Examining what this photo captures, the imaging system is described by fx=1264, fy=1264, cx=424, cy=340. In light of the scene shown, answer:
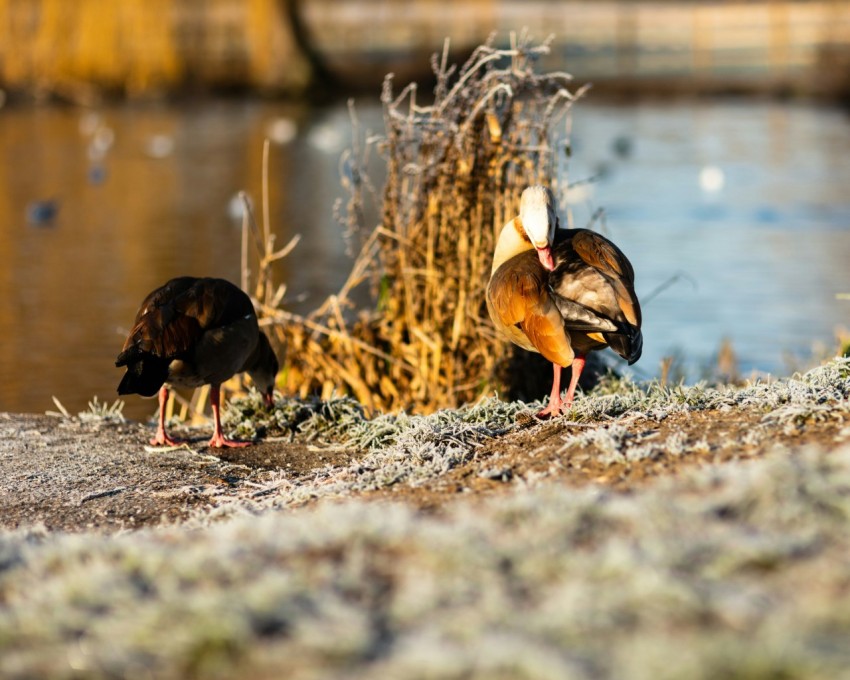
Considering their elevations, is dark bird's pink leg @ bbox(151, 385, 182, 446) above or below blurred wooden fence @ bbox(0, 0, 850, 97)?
below

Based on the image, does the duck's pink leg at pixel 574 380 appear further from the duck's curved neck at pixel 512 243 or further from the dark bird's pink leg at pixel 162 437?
the dark bird's pink leg at pixel 162 437

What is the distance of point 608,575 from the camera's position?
10.1 feet

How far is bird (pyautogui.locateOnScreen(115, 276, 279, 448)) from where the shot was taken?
19.6 ft

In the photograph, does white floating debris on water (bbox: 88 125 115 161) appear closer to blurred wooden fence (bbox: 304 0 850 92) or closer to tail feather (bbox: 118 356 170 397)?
blurred wooden fence (bbox: 304 0 850 92)

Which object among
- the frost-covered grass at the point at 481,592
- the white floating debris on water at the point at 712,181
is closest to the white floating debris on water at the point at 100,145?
the white floating debris on water at the point at 712,181

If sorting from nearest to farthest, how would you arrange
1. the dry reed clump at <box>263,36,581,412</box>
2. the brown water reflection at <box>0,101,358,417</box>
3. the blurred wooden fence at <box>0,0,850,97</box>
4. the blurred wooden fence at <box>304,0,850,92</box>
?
the dry reed clump at <box>263,36,581,412</box>
the brown water reflection at <box>0,101,358,417</box>
the blurred wooden fence at <box>0,0,850,97</box>
the blurred wooden fence at <box>304,0,850,92</box>

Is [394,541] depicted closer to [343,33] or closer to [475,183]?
[475,183]

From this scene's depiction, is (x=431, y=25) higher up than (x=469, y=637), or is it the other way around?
(x=431, y=25)

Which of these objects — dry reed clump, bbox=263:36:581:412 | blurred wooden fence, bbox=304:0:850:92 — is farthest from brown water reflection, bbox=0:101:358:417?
blurred wooden fence, bbox=304:0:850:92

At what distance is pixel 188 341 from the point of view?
6.13 metres

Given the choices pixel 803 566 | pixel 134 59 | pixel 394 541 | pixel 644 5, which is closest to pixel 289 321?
pixel 394 541

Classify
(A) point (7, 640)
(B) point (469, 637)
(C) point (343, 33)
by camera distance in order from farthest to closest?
(C) point (343, 33), (A) point (7, 640), (B) point (469, 637)

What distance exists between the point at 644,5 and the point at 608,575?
221 feet

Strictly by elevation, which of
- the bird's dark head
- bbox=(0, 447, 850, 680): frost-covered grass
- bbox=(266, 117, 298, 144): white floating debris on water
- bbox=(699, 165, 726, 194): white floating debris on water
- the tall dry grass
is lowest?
the bird's dark head
